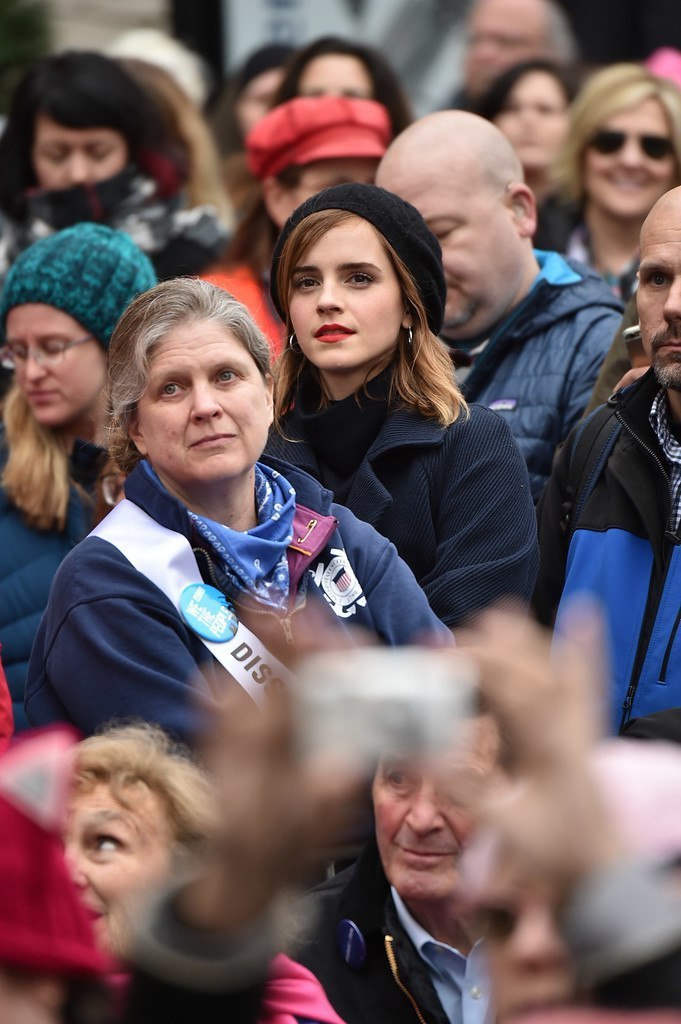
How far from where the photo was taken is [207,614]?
145 inches

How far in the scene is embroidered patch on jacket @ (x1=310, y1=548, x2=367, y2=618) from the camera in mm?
3828

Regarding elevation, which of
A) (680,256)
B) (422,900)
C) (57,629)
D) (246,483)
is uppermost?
(680,256)

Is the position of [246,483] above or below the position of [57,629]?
above

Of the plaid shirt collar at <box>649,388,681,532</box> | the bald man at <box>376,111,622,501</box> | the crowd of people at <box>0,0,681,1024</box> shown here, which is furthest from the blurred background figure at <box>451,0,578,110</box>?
the plaid shirt collar at <box>649,388,681,532</box>

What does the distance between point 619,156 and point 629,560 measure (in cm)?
248

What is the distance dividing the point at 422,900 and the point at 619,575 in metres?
0.90

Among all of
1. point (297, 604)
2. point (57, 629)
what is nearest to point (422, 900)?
point (297, 604)

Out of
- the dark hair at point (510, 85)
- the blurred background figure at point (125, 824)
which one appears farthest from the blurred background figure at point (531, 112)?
the blurred background figure at point (125, 824)

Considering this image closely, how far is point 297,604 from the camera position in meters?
3.78

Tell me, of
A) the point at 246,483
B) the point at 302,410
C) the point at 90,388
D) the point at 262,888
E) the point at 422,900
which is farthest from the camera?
the point at 90,388

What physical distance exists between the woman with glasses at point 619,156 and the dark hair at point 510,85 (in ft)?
2.12

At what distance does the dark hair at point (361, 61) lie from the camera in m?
6.59

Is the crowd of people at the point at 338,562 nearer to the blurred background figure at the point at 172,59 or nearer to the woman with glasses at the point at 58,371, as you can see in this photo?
the woman with glasses at the point at 58,371

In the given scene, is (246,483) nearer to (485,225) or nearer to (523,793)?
(485,225)
